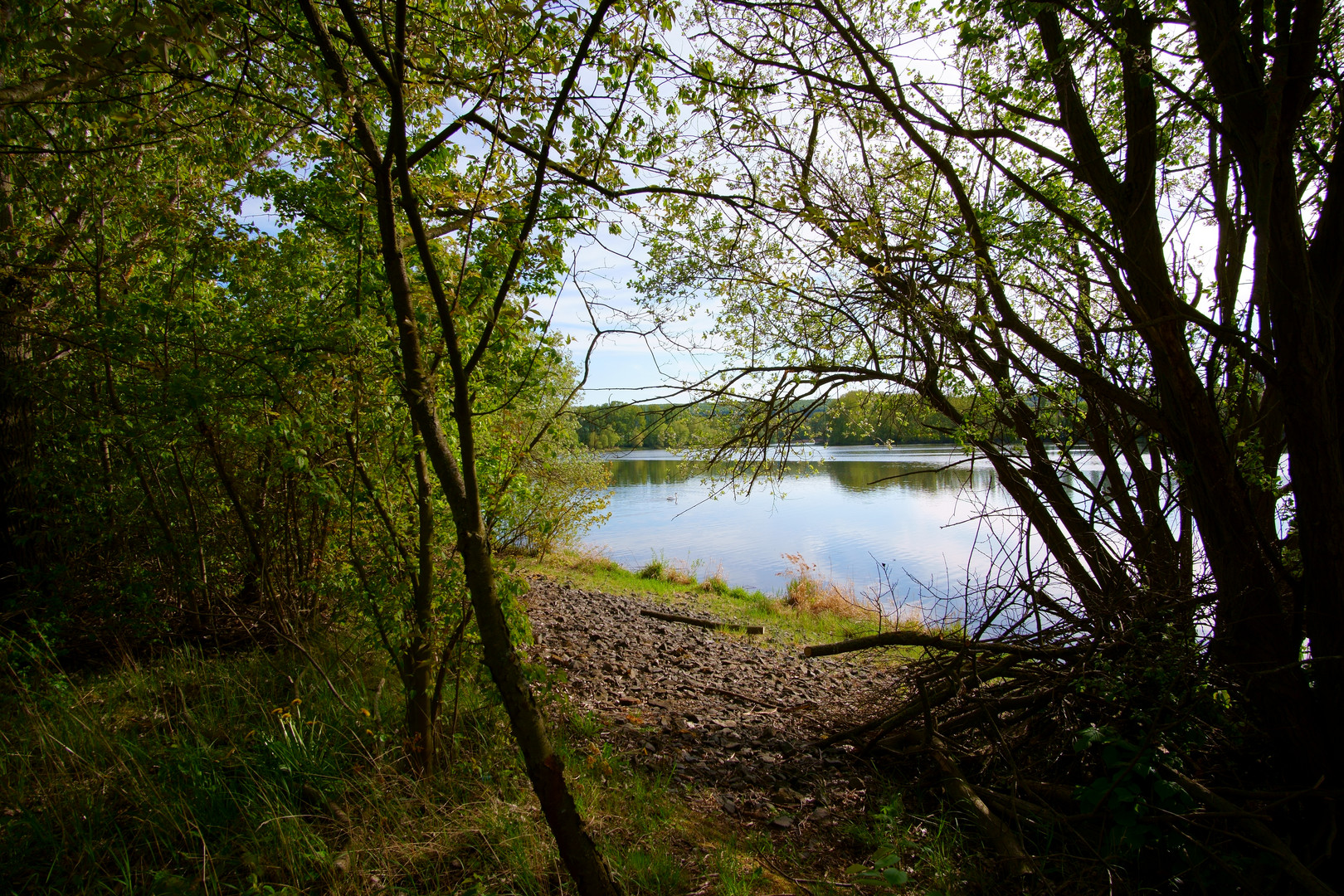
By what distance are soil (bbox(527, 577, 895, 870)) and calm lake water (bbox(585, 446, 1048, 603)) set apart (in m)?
1.83

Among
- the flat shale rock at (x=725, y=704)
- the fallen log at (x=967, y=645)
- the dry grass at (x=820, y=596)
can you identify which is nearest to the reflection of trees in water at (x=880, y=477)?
the dry grass at (x=820, y=596)

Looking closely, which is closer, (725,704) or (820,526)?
(725,704)

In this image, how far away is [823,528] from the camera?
2020cm

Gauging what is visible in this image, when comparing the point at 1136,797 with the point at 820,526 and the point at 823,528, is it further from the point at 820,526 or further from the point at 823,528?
the point at 820,526

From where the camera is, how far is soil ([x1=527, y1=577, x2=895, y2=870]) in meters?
3.79

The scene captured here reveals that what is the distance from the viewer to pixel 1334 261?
129 inches

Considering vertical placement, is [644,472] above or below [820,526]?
above

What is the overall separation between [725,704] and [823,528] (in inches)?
600

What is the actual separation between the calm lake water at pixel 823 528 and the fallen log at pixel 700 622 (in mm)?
1864

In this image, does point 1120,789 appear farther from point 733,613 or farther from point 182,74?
point 733,613

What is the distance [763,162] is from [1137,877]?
604cm

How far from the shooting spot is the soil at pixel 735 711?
12.5 feet

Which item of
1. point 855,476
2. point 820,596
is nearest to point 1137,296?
point 820,596

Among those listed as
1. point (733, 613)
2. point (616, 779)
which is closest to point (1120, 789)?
point (616, 779)
